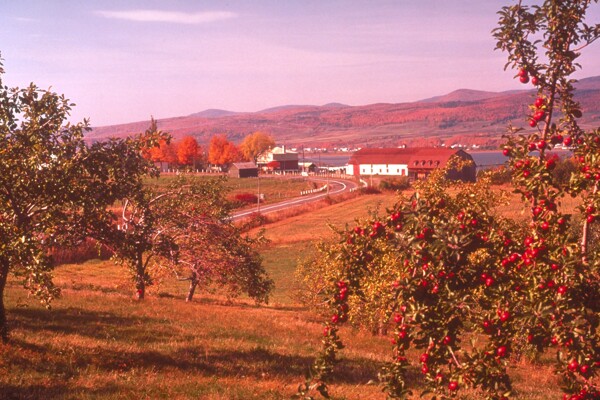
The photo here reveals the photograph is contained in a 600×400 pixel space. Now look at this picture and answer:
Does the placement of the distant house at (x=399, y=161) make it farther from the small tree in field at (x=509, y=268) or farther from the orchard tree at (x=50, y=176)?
the small tree in field at (x=509, y=268)

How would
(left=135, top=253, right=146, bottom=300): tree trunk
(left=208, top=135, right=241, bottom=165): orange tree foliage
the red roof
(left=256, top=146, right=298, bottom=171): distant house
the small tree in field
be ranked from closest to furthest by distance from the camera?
the small tree in field, (left=135, top=253, right=146, bottom=300): tree trunk, the red roof, (left=208, top=135, right=241, bottom=165): orange tree foliage, (left=256, top=146, right=298, bottom=171): distant house

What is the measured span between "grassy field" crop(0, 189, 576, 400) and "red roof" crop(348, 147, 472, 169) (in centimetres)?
10888

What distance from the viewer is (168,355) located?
15.5m

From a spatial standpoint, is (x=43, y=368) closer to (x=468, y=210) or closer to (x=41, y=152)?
(x=41, y=152)

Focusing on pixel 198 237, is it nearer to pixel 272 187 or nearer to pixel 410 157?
pixel 272 187

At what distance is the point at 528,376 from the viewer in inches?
776

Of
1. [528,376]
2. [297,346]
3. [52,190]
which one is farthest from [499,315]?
[528,376]

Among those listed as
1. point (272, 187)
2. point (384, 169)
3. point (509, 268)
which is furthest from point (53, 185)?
point (384, 169)

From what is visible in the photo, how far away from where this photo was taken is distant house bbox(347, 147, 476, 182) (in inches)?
5281

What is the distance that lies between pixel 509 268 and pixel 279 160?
588 feet

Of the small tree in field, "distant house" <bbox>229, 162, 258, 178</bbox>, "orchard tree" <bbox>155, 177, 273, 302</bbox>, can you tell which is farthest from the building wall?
the small tree in field

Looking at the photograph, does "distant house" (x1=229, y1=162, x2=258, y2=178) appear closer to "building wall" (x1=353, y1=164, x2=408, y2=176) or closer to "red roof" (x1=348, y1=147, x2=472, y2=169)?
"red roof" (x1=348, y1=147, x2=472, y2=169)

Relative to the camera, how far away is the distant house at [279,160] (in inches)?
7238

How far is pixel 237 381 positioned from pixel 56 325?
25.9 feet
